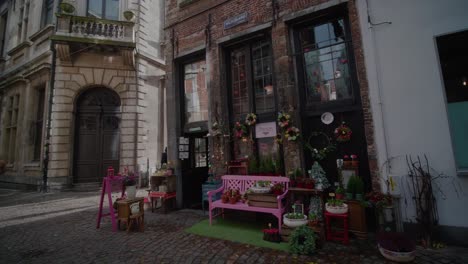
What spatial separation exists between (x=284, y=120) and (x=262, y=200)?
1.85 meters

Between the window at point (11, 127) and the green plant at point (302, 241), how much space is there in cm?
1529

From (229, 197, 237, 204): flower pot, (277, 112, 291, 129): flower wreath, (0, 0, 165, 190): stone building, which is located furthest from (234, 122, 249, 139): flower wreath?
(0, 0, 165, 190): stone building

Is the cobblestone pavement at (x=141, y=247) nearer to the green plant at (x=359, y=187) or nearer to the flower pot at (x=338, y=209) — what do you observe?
the flower pot at (x=338, y=209)

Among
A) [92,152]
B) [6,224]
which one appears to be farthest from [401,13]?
[92,152]

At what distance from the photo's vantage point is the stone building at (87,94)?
31.0 ft

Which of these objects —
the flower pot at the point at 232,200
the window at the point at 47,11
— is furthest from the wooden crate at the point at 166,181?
the window at the point at 47,11

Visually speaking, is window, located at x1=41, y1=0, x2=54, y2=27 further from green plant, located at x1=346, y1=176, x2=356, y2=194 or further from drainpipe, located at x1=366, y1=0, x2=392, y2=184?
green plant, located at x1=346, y1=176, x2=356, y2=194

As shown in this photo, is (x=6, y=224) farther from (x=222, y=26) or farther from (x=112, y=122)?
(x=222, y=26)

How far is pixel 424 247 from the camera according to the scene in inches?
136

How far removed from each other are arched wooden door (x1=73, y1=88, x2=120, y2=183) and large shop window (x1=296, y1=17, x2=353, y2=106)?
→ 8.76 meters

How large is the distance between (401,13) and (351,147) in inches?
105

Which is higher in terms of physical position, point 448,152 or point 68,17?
point 68,17

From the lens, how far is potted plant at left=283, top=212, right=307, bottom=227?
3760 mm

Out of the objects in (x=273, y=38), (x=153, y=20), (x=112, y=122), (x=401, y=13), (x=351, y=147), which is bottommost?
(x=351, y=147)
